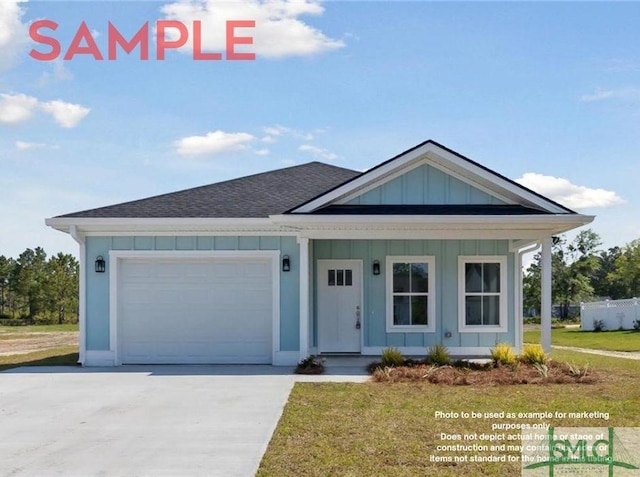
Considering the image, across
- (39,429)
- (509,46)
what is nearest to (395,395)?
(39,429)

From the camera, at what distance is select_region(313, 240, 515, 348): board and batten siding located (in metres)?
14.7

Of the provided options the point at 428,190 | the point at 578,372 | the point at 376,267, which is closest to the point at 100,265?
the point at 376,267

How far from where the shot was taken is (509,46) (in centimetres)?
1400

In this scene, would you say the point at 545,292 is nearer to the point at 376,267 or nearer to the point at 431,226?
the point at 431,226

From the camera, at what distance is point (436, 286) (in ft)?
48.3

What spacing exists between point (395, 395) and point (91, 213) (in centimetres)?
747

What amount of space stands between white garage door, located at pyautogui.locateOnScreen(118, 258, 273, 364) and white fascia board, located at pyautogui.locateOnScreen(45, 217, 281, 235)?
660 mm

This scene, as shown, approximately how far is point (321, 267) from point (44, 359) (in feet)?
21.6

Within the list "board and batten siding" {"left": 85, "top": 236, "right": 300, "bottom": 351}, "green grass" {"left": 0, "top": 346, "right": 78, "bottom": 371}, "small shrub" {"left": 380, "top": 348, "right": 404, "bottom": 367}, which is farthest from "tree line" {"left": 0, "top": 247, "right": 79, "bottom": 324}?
"small shrub" {"left": 380, "top": 348, "right": 404, "bottom": 367}

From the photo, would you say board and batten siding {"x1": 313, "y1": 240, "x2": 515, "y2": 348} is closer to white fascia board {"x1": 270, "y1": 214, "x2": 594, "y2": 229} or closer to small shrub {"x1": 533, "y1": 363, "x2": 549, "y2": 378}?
white fascia board {"x1": 270, "y1": 214, "x2": 594, "y2": 229}

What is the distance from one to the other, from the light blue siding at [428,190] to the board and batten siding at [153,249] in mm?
2206

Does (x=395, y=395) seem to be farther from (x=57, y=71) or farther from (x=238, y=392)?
(x=57, y=71)

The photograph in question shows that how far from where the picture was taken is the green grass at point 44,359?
14133mm

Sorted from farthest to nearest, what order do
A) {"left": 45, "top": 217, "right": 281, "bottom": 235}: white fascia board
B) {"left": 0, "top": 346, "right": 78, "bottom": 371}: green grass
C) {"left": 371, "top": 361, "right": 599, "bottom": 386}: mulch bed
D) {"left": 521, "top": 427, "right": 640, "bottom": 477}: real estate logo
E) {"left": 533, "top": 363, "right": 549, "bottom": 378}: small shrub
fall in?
{"left": 0, "top": 346, "right": 78, "bottom": 371}: green grass, {"left": 45, "top": 217, "right": 281, "bottom": 235}: white fascia board, {"left": 533, "top": 363, "right": 549, "bottom": 378}: small shrub, {"left": 371, "top": 361, "right": 599, "bottom": 386}: mulch bed, {"left": 521, "top": 427, "right": 640, "bottom": 477}: real estate logo
